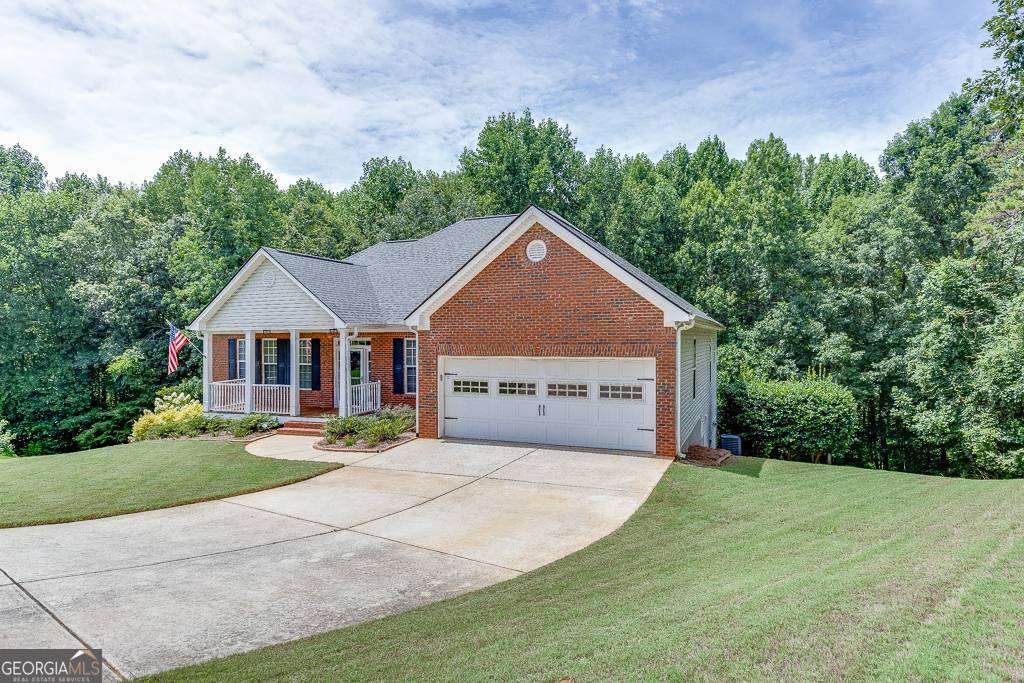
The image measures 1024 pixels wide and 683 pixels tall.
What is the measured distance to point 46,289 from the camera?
25984 mm

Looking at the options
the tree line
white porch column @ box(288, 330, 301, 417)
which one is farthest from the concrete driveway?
the tree line

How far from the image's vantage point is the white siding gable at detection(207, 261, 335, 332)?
58.2ft

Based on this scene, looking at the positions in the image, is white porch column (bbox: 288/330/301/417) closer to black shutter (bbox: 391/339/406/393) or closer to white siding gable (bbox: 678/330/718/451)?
black shutter (bbox: 391/339/406/393)

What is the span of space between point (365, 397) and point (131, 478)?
7704mm

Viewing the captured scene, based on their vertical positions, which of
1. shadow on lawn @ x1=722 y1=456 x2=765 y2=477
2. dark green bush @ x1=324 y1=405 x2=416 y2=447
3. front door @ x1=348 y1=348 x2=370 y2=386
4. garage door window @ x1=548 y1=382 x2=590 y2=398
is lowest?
shadow on lawn @ x1=722 y1=456 x2=765 y2=477

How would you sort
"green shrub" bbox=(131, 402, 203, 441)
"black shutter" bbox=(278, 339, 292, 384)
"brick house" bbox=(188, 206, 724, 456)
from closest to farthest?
1. "brick house" bbox=(188, 206, 724, 456)
2. "green shrub" bbox=(131, 402, 203, 441)
3. "black shutter" bbox=(278, 339, 292, 384)

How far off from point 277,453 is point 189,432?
4239mm

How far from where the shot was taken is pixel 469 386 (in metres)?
15.0

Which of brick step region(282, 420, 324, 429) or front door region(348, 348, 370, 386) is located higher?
front door region(348, 348, 370, 386)

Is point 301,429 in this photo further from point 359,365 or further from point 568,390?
point 568,390

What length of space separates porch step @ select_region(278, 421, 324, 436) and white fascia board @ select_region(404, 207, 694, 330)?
4.89 m

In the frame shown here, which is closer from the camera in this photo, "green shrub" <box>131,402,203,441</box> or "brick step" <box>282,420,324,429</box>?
"green shrub" <box>131,402,203,441</box>

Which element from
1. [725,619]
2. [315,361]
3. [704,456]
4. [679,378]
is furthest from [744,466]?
[315,361]

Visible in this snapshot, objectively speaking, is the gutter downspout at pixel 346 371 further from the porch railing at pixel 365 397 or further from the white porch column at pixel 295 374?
the white porch column at pixel 295 374
